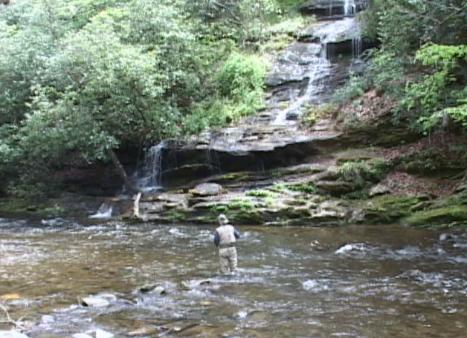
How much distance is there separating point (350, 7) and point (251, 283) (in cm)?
2359

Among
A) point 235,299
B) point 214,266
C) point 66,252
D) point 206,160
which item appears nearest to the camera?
point 235,299

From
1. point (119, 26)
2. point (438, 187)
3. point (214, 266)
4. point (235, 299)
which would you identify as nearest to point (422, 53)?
point (438, 187)

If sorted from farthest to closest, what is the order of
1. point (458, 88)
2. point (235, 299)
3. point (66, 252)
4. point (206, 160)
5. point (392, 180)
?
point (206, 160) → point (392, 180) → point (458, 88) → point (66, 252) → point (235, 299)

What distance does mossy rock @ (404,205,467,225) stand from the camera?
49.9ft

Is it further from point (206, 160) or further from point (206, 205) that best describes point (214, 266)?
point (206, 160)

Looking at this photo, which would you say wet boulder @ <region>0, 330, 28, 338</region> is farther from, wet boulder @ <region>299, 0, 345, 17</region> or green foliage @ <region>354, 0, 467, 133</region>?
wet boulder @ <region>299, 0, 345, 17</region>

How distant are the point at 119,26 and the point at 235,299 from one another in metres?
17.2

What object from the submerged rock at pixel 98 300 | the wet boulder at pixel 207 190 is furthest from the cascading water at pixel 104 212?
the submerged rock at pixel 98 300

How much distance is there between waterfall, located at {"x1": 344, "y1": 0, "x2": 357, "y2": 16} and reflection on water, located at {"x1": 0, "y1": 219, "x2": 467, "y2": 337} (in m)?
17.9

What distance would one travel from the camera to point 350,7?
30.8 metres

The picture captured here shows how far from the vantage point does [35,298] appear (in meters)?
9.86

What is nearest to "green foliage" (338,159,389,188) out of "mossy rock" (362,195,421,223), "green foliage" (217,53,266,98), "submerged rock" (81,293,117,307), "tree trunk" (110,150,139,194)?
"mossy rock" (362,195,421,223)

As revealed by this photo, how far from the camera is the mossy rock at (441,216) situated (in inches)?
599

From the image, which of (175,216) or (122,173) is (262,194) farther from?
(122,173)
